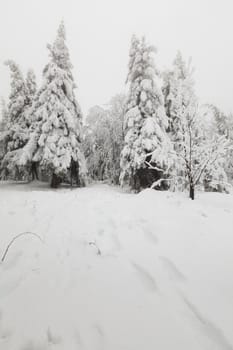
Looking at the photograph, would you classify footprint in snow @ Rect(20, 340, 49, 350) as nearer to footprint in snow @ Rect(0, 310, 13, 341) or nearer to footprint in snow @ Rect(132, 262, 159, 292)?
footprint in snow @ Rect(0, 310, 13, 341)

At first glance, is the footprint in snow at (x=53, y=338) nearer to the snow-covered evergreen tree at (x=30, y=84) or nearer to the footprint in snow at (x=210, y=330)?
the footprint in snow at (x=210, y=330)

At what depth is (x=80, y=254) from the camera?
278cm

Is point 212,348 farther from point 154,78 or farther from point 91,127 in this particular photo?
point 91,127

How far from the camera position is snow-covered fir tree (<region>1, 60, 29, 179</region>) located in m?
14.0

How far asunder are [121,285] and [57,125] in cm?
1122

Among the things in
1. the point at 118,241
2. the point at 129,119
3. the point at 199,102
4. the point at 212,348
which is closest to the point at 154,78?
the point at 129,119

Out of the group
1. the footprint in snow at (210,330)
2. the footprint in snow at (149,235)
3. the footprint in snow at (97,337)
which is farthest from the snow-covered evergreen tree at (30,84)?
the footprint in snow at (210,330)

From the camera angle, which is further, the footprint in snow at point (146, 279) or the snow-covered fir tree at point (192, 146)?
the snow-covered fir tree at point (192, 146)

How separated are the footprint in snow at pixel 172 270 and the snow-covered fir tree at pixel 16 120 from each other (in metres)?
13.7

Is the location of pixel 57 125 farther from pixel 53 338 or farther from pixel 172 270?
pixel 53 338

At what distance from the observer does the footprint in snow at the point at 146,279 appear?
198 centimetres

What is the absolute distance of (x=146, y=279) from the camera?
214 centimetres

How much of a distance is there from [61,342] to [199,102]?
6.80 m

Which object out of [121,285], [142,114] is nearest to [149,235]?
[121,285]
